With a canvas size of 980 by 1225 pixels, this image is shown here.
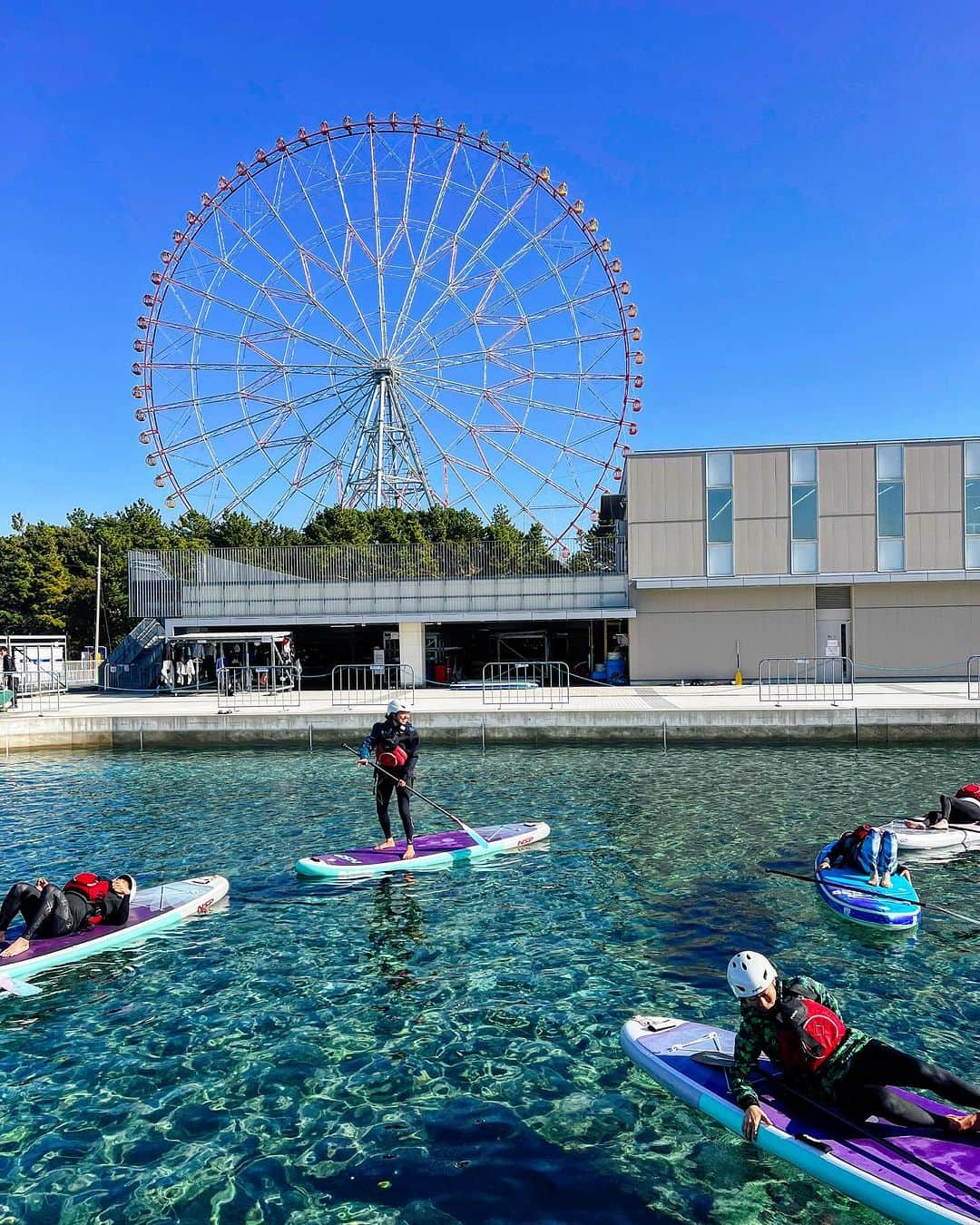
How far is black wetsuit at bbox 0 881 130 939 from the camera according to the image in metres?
9.34

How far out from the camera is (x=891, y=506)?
34.1 meters

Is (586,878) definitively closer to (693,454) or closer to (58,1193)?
(58,1193)

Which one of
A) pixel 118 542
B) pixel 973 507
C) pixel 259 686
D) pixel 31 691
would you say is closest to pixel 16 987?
pixel 259 686

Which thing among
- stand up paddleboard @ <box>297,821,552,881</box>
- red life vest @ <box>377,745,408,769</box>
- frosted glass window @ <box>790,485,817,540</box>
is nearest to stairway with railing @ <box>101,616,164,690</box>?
frosted glass window @ <box>790,485,817,540</box>

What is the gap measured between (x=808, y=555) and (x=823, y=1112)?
3099 centimetres

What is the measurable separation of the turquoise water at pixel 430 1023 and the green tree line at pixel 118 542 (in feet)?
107

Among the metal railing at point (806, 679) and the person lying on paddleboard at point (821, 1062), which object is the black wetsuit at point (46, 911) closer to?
the person lying on paddleboard at point (821, 1062)

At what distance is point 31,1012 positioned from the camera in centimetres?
844

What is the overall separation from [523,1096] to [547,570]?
103 ft

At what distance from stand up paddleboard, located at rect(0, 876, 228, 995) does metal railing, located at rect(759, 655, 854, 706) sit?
1992cm

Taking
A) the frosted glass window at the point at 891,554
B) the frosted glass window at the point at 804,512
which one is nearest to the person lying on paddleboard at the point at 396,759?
the frosted glass window at the point at 804,512

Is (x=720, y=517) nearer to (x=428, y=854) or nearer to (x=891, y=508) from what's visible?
(x=891, y=508)

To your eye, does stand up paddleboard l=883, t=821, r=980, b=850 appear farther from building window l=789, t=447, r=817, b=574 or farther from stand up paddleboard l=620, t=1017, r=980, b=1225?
building window l=789, t=447, r=817, b=574

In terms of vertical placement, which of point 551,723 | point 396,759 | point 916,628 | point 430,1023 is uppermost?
point 916,628
